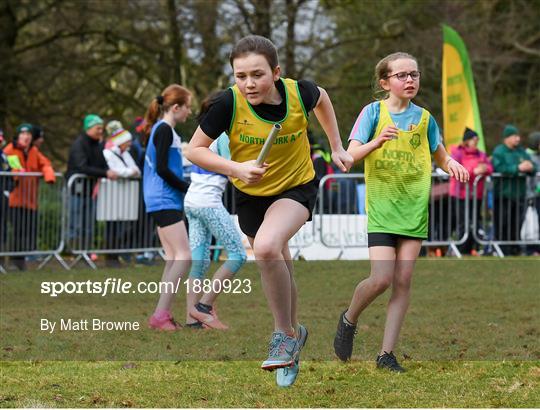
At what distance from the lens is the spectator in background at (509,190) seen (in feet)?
55.4

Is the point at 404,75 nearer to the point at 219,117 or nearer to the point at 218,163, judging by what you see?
the point at 219,117

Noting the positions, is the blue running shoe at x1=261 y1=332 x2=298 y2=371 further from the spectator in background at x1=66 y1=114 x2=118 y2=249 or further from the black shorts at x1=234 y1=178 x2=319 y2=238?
the spectator in background at x1=66 y1=114 x2=118 y2=249

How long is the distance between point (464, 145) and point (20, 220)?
658 centimetres

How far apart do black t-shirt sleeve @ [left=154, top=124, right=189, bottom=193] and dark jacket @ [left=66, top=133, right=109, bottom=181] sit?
568 cm

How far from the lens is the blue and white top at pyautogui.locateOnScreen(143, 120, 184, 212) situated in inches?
382

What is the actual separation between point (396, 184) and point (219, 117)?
145 centimetres

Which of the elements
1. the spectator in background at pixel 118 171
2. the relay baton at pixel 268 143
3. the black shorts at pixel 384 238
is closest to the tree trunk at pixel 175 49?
the spectator in background at pixel 118 171

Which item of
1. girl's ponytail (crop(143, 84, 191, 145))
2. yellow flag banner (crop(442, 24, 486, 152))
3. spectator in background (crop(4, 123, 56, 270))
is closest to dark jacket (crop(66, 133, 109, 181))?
spectator in background (crop(4, 123, 56, 270))

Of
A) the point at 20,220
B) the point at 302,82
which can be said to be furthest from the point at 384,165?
the point at 20,220

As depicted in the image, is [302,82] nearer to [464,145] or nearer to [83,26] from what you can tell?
[464,145]

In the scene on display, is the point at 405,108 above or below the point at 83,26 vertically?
below

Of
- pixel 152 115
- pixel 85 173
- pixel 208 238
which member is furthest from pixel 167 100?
pixel 85 173

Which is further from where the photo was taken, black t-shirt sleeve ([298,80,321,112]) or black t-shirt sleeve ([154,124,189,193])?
black t-shirt sleeve ([154,124,189,193])

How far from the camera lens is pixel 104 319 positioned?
33.2 ft
